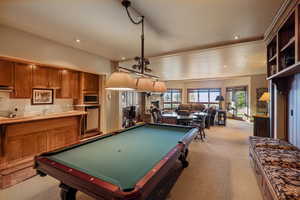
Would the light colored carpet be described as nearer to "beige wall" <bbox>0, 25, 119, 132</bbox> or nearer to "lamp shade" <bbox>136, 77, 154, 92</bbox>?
"lamp shade" <bbox>136, 77, 154, 92</bbox>

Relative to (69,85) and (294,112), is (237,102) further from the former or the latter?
(69,85)

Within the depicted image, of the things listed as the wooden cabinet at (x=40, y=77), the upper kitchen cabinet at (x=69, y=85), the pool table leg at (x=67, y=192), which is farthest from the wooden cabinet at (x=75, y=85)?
the pool table leg at (x=67, y=192)

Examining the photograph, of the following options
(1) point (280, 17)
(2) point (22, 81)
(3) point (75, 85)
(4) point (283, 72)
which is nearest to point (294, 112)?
(4) point (283, 72)

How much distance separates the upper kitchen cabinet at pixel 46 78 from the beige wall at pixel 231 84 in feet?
30.7

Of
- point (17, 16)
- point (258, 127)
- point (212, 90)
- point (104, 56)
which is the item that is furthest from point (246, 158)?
point (212, 90)

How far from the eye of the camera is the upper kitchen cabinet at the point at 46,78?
3754 mm

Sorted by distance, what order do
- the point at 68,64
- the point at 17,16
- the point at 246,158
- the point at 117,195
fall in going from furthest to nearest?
the point at 68,64, the point at 246,158, the point at 17,16, the point at 117,195

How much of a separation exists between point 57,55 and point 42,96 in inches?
53.5

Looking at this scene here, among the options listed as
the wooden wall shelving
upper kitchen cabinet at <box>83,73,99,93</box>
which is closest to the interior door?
the wooden wall shelving

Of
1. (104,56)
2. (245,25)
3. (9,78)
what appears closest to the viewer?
(245,25)

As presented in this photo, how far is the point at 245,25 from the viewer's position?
264 centimetres

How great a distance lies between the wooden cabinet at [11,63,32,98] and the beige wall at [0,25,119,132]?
67 centimetres

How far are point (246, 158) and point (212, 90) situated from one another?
26.3 ft

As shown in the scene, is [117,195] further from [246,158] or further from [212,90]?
[212,90]
